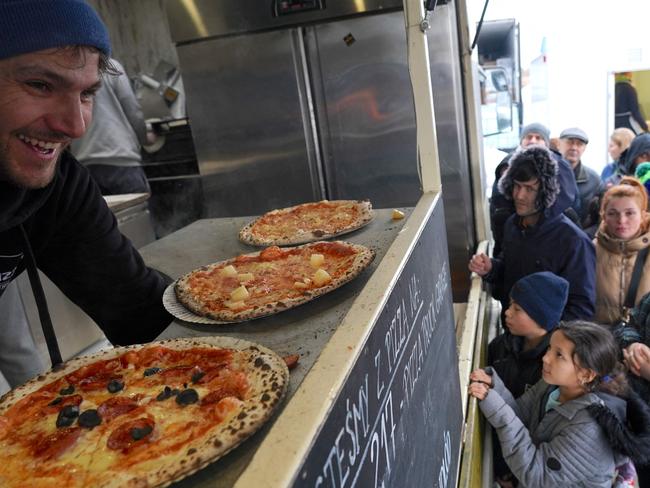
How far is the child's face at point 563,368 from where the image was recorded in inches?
86.4

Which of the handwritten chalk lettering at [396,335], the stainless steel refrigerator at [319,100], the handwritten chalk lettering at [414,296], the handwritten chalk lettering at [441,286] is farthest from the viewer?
the stainless steel refrigerator at [319,100]

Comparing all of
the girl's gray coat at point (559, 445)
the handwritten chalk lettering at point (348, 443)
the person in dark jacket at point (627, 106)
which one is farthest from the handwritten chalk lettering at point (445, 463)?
the person in dark jacket at point (627, 106)

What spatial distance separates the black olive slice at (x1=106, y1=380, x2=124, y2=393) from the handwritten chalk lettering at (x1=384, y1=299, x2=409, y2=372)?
0.54m

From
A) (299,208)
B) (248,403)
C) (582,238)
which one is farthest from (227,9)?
(248,403)

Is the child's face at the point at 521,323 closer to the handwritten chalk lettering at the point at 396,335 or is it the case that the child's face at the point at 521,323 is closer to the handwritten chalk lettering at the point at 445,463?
the handwritten chalk lettering at the point at 445,463

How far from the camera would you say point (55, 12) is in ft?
3.46

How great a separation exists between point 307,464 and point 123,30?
246 inches

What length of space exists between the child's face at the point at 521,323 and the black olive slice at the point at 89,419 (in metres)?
2.17

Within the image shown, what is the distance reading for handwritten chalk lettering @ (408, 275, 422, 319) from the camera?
1.44 meters

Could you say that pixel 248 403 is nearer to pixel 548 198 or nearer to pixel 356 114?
pixel 548 198

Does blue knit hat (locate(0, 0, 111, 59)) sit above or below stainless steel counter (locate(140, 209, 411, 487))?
above

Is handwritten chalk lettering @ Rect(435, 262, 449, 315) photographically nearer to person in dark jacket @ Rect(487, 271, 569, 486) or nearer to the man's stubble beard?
person in dark jacket @ Rect(487, 271, 569, 486)

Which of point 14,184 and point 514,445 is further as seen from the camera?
point 514,445

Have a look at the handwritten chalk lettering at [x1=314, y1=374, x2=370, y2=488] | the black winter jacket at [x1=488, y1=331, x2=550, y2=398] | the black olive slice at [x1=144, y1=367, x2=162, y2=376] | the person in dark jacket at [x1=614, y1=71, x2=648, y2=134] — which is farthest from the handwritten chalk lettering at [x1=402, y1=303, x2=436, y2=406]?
the person in dark jacket at [x1=614, y1=71, x2=648, y2=134]
